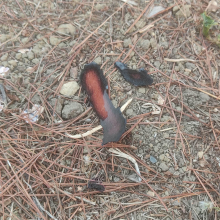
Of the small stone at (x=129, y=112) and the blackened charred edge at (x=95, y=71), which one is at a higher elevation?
the blackened charred edge at (x=95, y=71)

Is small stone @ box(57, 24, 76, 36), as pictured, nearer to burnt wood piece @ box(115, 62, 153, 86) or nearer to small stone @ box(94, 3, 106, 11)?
small stone @ box(94, 3, 106, 11)

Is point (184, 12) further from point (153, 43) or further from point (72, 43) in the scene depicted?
point (72, 43)

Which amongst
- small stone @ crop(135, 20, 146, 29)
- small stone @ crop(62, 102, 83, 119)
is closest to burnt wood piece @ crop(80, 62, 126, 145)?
small stone @ crop(62, 102, 83, 119)

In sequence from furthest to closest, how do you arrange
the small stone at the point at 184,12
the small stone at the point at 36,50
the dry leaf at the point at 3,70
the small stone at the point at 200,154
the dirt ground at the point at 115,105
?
the small stone at the point at 184,12 < the small stone at the point at 36,50 < the dry leaf at the point at 3,70 < the small stone at the point at 200,154 < the dirt ground at the point at 115,105

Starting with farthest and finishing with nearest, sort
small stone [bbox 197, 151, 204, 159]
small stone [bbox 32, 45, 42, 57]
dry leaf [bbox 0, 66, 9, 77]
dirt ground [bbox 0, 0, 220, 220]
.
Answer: small stone [bbox 32, 45, 42, 57] < dry leaf [bbox 0, 66, 9, 77] < small stone [bbox 197, 151, 204, 159] < dirt ground [bbox 0, 0, 220, 220]

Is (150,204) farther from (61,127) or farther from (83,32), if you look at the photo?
(83,32)

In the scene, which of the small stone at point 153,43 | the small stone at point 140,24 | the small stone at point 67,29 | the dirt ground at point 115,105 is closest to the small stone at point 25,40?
the dirt ground at point 115,105

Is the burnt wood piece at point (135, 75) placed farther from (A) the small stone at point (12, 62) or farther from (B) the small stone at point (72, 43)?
(A) the small stone at point (12, 62)

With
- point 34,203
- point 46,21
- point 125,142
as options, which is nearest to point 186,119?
point 125,142
